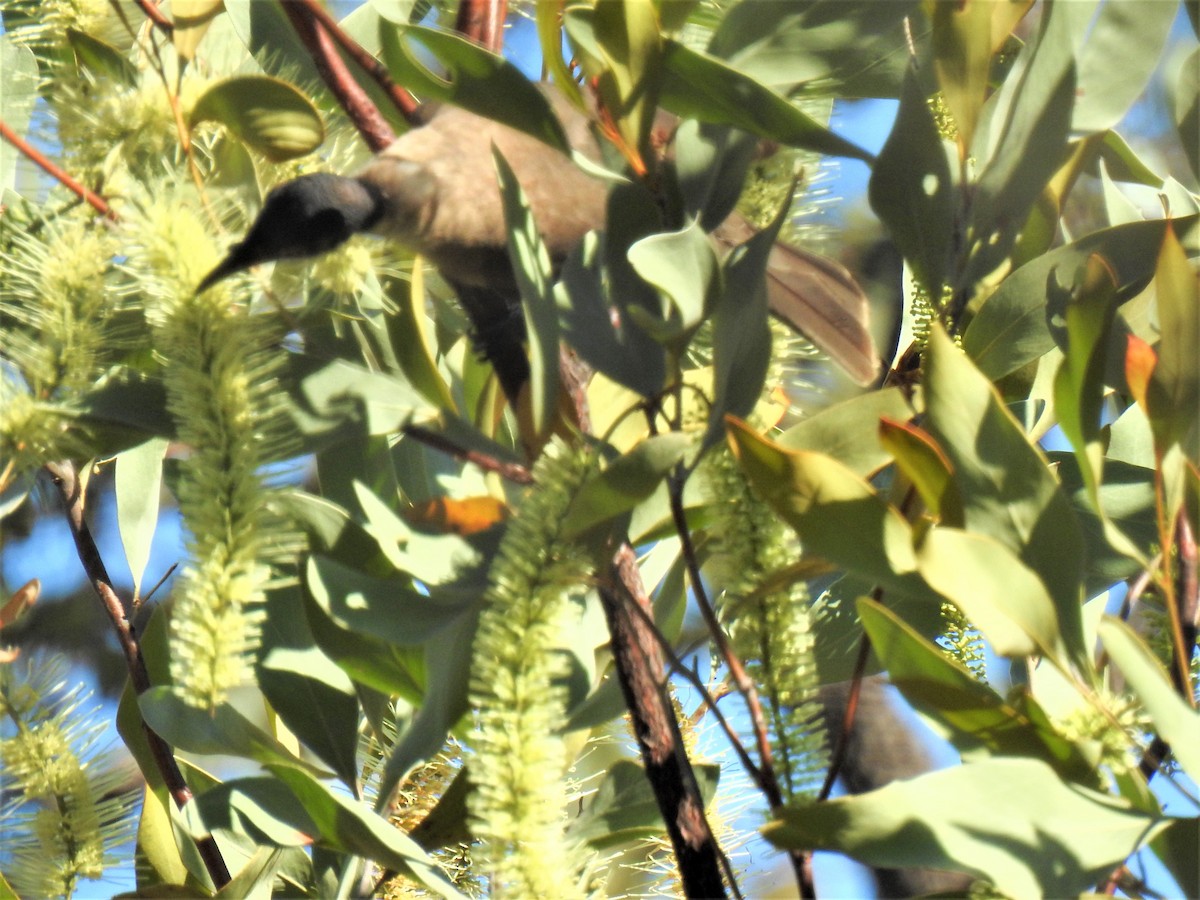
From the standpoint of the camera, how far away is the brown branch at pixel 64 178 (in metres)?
1.01

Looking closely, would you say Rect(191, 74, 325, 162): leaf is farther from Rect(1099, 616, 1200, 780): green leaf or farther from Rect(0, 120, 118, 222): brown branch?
Rect(1099, 616, 1200, 780): green leaf

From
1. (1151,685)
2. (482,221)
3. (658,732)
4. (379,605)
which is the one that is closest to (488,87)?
(379,605)

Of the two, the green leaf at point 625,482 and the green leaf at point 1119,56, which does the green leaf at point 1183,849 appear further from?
the green leaf at point 1119,56

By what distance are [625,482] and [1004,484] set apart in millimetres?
239

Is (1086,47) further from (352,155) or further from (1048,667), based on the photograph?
(352,155)

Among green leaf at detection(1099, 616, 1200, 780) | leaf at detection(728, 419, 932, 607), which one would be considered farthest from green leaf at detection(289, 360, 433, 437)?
green leaf at detection(1099, 616, 1200, 780)

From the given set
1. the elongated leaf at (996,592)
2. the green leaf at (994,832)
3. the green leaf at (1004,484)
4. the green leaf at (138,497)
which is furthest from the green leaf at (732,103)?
the green leaf at (138,497)

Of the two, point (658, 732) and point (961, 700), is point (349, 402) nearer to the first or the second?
point (658, 732)

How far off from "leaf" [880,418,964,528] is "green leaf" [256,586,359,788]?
0.57 metres

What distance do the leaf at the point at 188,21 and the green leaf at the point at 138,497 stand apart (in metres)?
0.44

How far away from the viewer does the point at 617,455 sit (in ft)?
3.18

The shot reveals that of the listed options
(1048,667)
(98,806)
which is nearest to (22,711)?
(98,806)

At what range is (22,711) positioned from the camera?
3.81 feet

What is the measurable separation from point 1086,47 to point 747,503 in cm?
46
